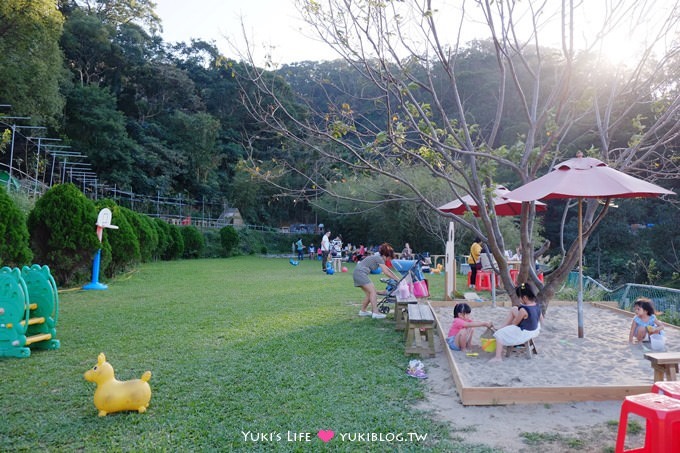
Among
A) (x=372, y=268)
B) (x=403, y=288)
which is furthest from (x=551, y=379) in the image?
(x=403, y=288)

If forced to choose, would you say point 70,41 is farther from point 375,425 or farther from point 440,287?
point 375,425

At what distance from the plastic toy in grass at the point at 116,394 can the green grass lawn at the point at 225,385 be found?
0.23 ft

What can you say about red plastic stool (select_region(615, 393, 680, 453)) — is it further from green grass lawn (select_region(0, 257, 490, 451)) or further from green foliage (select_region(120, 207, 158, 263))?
green foliage (select_region(120, 207, 158, 263))

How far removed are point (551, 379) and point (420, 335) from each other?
5.54 ft

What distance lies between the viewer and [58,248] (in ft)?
36.8

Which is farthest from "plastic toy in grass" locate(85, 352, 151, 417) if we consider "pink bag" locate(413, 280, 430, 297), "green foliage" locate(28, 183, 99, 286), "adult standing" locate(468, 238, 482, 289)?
"adult standing" locate(468, 238, 482, 289)

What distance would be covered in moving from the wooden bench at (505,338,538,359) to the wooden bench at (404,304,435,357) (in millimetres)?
859

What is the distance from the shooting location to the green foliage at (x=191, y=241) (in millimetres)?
27984

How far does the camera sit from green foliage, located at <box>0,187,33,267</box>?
8914mm

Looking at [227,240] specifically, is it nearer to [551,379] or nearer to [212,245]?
[212,245]

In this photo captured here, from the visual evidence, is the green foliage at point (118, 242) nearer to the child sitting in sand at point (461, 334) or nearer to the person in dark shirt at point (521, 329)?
the child sitting in sand at point (461, 334)

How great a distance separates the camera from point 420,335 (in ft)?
19.4

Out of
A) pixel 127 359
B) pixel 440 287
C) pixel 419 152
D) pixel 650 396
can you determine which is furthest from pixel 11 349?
pixel 440 287

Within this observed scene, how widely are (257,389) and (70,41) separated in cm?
4309
